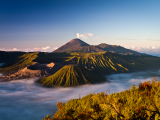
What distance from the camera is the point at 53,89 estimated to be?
218 feet

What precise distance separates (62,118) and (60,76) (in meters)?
61.4

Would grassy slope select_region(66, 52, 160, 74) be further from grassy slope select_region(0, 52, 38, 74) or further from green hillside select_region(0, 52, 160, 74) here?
grassy slope select_region(0, 52, 38, 74)

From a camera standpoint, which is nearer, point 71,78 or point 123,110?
point 123,110

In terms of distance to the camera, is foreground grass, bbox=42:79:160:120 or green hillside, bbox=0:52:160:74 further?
green hillside, bbox=0:52:160:74

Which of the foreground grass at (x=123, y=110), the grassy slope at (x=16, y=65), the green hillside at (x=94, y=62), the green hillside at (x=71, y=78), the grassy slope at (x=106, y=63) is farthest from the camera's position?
the grassy slope at (x=106, y=63)

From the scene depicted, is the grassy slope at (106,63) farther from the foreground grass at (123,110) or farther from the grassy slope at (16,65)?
the foreground grass at (123,110)

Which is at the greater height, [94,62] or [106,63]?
[94,62]

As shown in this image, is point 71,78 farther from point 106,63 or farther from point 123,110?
point 106,63

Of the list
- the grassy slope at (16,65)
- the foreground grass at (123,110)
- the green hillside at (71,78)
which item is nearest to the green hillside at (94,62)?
the grassy slope at (16,65)

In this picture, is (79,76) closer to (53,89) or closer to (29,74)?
(53,89)

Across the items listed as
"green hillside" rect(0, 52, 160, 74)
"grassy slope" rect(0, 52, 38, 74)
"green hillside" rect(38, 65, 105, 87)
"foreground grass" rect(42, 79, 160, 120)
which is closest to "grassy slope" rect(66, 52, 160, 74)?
"green hillside" rect(0, 52, 160, 74)

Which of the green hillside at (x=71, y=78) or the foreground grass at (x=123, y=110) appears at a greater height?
the foreground grass at (x=123, y=110)

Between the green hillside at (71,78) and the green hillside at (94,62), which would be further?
the green hillside at (94,62)

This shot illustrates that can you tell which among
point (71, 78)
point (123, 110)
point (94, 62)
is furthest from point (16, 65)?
point (123, 110)
